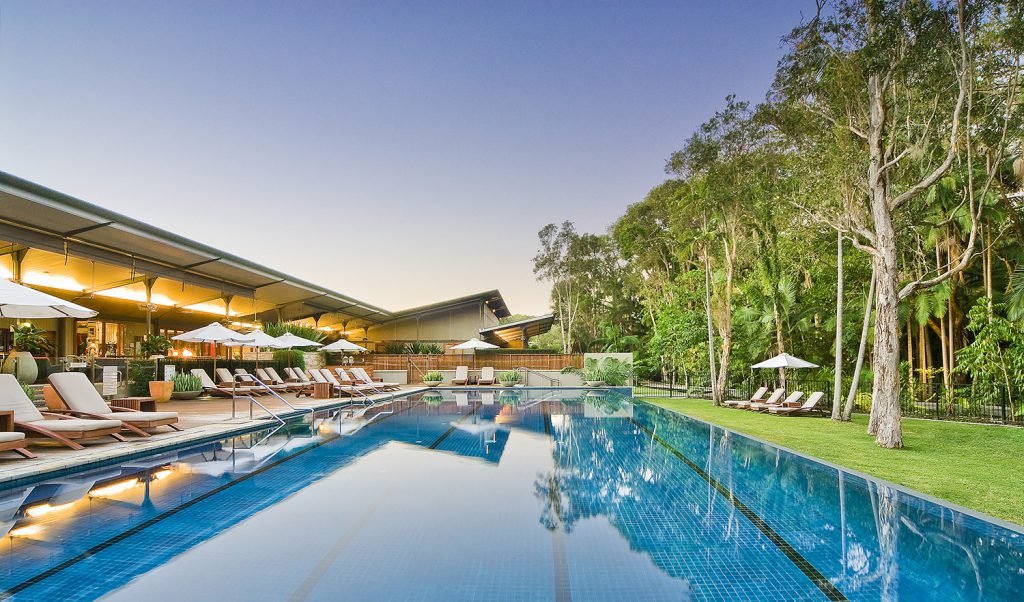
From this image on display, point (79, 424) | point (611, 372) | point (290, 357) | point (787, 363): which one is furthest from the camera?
point (611, 372)

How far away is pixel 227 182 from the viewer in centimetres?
2162

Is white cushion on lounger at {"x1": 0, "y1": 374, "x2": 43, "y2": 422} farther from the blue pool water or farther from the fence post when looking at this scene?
the fence post

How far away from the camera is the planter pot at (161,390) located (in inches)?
564

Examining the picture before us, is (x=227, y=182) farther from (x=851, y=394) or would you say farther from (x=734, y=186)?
(x=851, y=394)

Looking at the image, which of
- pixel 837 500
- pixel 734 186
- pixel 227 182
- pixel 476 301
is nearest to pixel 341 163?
pixel 227 182

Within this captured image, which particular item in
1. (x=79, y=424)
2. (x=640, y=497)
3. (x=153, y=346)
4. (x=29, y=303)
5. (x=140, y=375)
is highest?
(x=29, y=303)

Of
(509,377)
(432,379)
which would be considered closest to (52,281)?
(432,379)

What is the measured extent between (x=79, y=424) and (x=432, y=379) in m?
18.3

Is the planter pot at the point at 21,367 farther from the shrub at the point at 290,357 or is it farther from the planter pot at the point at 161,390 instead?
the shrub at the point at 290,357

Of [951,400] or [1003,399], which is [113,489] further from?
[951,400]

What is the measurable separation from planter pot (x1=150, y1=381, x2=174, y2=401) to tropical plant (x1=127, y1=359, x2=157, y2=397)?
0.28m

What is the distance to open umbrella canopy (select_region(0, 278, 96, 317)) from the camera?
24.8 ft

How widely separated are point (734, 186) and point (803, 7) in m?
6.92

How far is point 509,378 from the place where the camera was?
83.2 ft
